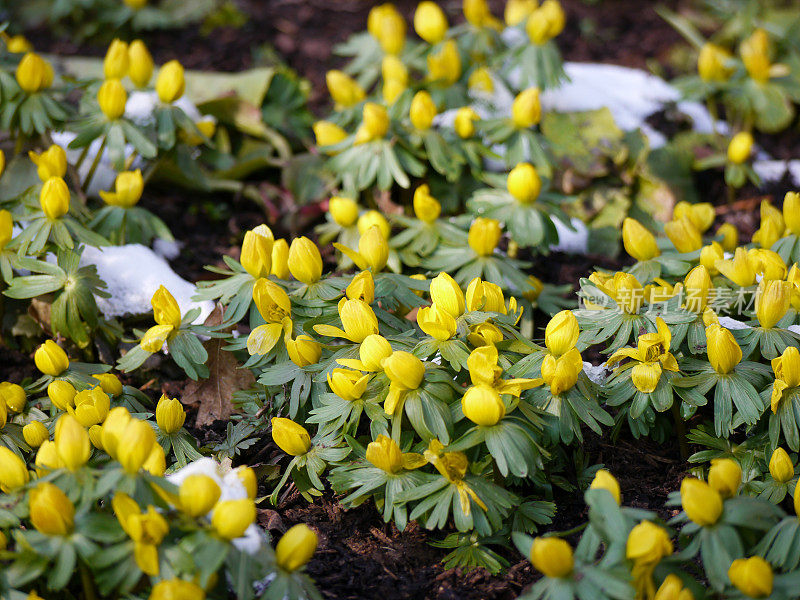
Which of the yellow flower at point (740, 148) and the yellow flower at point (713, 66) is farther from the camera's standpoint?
the yellow flower at point (713, 66)

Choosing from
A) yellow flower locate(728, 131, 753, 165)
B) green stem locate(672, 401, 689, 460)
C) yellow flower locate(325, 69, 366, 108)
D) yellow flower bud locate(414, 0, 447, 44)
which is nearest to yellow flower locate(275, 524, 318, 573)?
green stem locate(672, 401, 689, 460)

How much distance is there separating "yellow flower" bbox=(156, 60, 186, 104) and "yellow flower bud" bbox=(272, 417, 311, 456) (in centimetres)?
123

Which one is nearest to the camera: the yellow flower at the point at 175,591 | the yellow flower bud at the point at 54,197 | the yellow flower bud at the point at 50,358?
the yellow flower at the point at 175,591

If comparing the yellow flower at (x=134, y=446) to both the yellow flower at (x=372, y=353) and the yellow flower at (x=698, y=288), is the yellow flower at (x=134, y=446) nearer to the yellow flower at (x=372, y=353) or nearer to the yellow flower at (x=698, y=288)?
the yellow flower at (x=372, y=353)

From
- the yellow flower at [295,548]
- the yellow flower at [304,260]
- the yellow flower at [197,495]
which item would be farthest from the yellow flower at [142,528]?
the yellow flower at [304,260]

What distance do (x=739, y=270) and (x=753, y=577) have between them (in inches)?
33.2

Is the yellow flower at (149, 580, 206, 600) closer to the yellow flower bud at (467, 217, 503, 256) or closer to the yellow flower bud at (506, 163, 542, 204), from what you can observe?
the yellow flower bud at (467, 217, 503, 256)

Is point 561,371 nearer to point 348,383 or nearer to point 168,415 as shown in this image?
point 348,383

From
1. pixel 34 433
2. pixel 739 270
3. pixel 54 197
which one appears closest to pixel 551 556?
pixel 739 270

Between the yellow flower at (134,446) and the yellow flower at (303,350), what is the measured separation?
456 mm

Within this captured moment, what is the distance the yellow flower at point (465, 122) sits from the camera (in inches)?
101

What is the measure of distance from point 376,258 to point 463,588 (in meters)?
0.83

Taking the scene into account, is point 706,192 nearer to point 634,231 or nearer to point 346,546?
point 634,231

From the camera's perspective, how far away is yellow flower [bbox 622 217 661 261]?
2.09 meters
